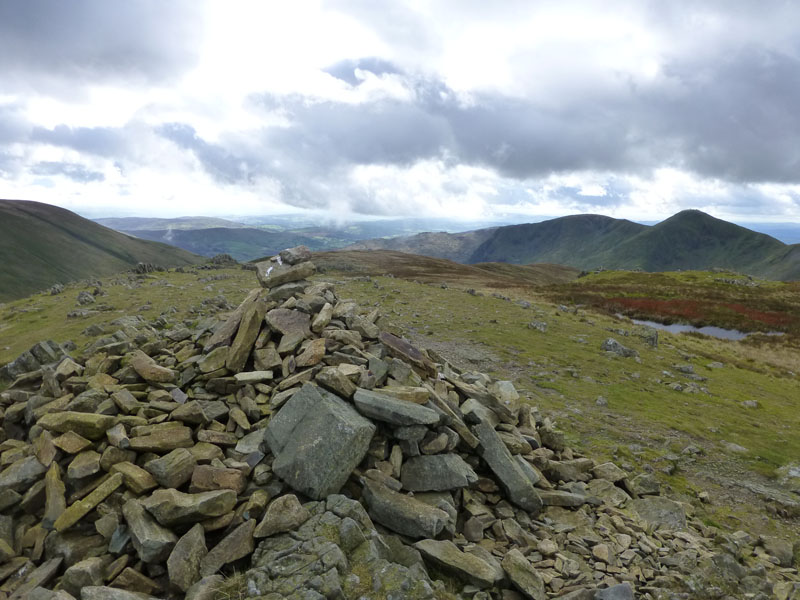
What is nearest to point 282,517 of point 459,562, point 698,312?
point 459,562

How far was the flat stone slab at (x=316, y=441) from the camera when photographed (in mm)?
9203

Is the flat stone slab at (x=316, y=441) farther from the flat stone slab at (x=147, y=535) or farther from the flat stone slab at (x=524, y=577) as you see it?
the flat stone slab at (x=524, y=577)

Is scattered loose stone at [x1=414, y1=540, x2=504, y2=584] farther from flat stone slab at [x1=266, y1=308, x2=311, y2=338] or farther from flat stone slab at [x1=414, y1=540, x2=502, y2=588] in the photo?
flat stone slab at [x1=266, y1=308, x2=311, y2=338]

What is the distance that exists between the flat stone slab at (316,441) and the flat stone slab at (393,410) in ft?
1.09

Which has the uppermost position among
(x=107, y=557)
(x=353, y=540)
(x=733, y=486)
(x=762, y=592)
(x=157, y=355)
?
(x=157, y=355)

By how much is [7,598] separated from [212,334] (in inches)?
377

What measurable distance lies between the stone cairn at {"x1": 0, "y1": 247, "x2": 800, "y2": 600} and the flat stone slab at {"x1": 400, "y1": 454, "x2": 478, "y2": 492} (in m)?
0.05

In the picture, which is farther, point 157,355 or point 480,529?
point 157,355

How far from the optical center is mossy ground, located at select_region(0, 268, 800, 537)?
15648mm

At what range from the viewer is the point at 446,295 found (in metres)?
55.6

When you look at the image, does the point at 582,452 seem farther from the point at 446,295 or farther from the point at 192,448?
the point at 446,295

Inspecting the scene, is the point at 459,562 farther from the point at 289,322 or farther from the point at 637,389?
the point at 637,389

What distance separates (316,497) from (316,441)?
122 centimetres

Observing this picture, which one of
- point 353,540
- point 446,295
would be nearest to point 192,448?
point 353,540
